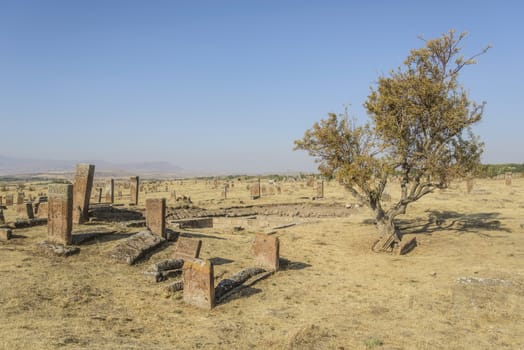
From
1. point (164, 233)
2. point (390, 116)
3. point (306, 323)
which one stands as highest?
point (390, 116)

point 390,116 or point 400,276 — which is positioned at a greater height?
point 390,116

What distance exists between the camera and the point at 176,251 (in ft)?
41.0

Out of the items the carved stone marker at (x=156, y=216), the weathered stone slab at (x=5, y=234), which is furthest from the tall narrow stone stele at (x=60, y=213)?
the carved stone marker at (x=156, y=216)

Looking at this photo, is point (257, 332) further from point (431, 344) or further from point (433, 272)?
point (433, 272)

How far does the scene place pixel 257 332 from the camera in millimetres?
7762

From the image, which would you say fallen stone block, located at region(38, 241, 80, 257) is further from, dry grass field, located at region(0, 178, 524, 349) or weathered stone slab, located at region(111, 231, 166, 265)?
weathered stone slab, located at region(111, 231, 166, 265)

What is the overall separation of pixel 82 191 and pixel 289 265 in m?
10.1

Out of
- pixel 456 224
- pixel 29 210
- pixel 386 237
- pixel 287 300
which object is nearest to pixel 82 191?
pixel 29 210

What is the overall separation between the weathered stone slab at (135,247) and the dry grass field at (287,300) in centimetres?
26

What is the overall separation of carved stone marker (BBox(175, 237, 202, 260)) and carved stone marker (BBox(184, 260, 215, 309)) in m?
2.72

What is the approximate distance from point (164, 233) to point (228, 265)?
320 cm

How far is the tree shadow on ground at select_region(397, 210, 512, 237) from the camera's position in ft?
62.5

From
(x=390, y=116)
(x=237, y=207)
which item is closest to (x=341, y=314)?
(x=390, y=116)

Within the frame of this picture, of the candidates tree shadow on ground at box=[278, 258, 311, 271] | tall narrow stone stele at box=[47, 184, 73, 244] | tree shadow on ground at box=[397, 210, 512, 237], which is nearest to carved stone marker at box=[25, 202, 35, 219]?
tall narrow stone stele at box=[47, 184, 73, 244]
